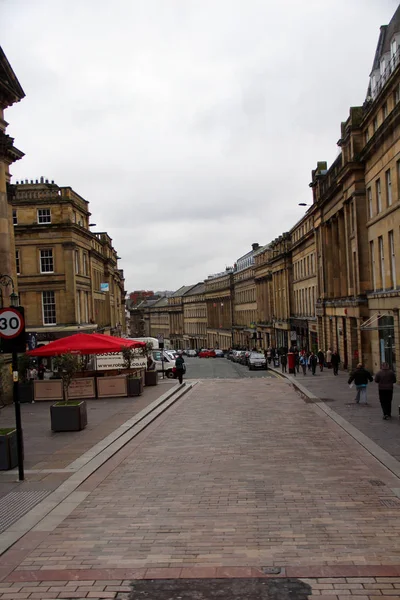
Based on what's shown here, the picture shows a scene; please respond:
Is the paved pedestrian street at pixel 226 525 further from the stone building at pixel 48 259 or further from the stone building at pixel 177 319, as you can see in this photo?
the stone building at pixel 177 319

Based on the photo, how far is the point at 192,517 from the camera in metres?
9.43

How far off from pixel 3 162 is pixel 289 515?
890 inches

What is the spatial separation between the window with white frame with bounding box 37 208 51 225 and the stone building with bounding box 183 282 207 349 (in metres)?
105

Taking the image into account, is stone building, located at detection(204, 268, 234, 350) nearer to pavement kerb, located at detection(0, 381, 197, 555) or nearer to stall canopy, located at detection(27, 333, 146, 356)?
stall canopy, located at detection(27, 333, 146, 356)

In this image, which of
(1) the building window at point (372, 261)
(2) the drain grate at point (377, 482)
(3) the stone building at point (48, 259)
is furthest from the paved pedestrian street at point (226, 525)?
(3) the stone building at point (48, 259)

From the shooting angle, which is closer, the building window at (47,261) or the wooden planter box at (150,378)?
the wooden planter box at (150,378)

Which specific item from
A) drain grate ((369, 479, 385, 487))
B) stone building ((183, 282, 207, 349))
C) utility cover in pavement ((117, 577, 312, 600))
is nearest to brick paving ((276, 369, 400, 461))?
drain grate ((369, 479, 385, 487))

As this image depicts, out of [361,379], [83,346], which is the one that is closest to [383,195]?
[361,379]

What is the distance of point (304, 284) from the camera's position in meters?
66.7

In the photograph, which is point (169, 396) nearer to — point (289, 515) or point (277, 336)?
point (289, 515)

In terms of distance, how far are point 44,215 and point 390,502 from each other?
4723cm

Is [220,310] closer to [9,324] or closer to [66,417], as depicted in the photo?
[66,417]

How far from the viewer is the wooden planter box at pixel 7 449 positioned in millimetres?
12708

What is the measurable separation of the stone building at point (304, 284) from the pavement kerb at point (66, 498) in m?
40.3
